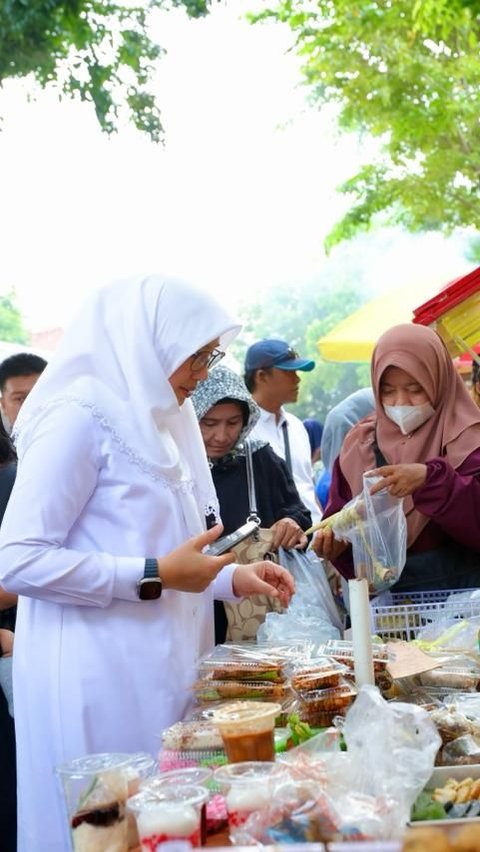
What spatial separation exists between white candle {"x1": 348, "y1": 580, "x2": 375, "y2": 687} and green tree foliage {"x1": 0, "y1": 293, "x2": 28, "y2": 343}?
Result: 19556 millimetres

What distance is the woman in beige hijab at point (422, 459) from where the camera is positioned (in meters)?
2.89

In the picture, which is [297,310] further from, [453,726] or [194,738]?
[194,738]

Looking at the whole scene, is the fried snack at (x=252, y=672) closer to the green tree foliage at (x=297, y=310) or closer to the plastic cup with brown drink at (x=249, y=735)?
the plastic cup with brown drink at (x=249, y=735)

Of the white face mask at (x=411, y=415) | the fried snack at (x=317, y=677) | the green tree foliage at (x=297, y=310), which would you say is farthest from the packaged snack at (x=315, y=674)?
the green tree foliage at (x=297, y=310)

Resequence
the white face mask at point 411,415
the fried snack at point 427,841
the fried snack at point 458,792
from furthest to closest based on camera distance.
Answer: the white face mask at point 411,415, the fried snack at point 458,792, the fried snack at point 427,841

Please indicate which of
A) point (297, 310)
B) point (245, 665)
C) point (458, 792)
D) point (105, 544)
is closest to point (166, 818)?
point (458, 792)

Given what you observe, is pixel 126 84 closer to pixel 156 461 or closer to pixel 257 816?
pixel 156 461

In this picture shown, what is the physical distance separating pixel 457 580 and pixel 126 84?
1155 cm

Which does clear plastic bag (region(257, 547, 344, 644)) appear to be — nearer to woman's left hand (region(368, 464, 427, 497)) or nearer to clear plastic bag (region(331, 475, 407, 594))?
clear plastic bag (region(331, 475, 407, 594))

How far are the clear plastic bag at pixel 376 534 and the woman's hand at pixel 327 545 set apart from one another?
102 mm

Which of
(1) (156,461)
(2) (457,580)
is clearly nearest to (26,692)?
(1) (156,461)

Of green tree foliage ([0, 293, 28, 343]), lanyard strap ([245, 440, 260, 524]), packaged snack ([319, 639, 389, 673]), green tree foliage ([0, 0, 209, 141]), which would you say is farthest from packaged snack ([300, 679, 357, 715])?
green tree foliage ([0, 293, 28, 343])

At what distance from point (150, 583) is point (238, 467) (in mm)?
1739

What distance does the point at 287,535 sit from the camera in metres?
3.38
